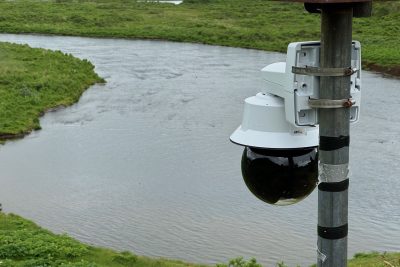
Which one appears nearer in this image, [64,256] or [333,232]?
[333,232]

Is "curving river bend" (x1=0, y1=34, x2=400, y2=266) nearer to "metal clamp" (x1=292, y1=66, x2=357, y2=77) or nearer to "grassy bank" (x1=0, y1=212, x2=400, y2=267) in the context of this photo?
"grassy bank" (x1=0, y1=212, x2=400, y2=267)

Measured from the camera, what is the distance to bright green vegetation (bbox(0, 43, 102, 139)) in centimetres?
2134

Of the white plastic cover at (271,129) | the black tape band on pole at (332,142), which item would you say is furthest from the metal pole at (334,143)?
the white plastic cover at (271,129)

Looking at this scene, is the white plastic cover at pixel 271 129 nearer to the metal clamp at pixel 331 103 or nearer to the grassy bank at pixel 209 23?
the metal clamp at pixel 331 103

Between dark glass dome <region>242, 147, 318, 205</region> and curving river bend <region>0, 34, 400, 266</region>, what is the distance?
355 inches

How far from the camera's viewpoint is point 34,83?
25438mm

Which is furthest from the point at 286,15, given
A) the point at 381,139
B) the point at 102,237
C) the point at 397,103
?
the point at 102,237

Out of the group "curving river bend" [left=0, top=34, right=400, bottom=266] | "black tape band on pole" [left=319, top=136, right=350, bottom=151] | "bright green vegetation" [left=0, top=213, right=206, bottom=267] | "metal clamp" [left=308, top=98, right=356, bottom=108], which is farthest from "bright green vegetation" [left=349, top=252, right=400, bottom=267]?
"metal clamp" [left=308, top=98, right=356, bottom=108]

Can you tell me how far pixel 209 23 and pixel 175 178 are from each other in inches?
1217

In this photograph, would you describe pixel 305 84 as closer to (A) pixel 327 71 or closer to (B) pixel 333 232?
(A) pixel 327 71

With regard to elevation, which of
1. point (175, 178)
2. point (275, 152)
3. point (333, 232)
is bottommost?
point (175, 178)

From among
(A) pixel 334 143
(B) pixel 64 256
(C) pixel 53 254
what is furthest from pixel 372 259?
(A) pixel 334 143

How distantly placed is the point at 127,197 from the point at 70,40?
94.3 ft

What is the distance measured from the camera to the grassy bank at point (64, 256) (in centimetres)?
896
